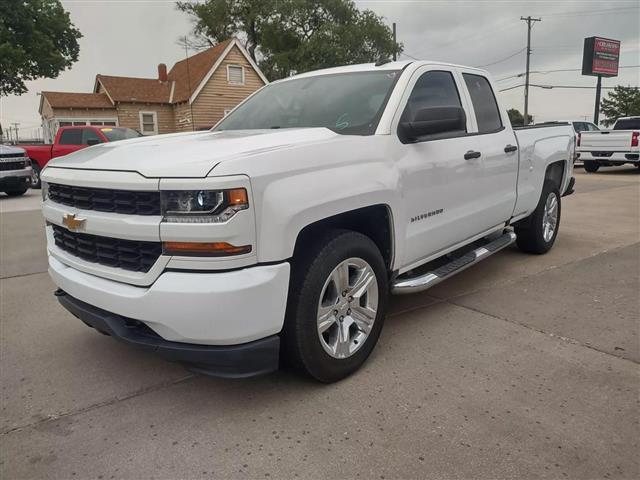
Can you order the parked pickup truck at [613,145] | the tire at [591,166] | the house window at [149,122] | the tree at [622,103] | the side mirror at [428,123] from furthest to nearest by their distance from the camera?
1. the tree at [622,103]
2. the house window at [149,122]
3. the tire at [591,166]
4. the parked pickup truck at [613,145]
5. the side mirror at [428,123]

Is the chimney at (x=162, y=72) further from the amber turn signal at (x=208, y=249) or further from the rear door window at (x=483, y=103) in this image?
the amber turn signal at (x=208, y=249)

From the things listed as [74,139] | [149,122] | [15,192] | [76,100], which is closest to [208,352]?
[15,192]

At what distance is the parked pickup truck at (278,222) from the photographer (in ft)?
8.04

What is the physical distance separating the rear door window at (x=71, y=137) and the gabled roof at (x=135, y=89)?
14.8m

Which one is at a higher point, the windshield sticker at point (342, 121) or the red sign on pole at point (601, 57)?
the red sign on pole at point (601, 57)

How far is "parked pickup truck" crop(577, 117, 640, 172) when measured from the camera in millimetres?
16278

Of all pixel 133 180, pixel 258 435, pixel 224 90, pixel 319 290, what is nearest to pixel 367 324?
pixel 319 290

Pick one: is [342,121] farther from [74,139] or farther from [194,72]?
[194,72]

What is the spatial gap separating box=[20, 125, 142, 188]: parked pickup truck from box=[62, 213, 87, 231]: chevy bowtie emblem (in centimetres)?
1197

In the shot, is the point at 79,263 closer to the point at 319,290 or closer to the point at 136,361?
the point at 136,361

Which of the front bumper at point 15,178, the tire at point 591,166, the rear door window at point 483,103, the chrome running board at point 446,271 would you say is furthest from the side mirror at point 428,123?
the tire at point 591,166

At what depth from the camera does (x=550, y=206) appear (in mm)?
6004

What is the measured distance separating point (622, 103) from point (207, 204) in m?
58.5

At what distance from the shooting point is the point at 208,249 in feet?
8.01
